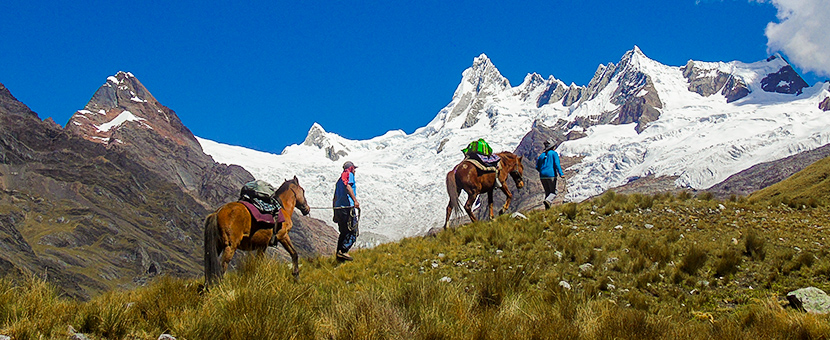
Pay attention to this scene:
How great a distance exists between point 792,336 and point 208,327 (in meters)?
6.67

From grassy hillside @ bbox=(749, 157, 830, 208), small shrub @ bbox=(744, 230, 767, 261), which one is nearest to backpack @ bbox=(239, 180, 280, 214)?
small shrub @ bbox=(744, 230, 767, 261)

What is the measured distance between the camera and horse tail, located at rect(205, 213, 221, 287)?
357 inches

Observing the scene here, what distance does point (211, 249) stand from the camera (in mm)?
9352

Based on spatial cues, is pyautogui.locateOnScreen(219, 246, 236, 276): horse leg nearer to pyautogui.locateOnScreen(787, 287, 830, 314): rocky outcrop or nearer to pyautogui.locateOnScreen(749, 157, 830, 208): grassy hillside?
pyautogui.locateOnScreen(787, 287, 830, 314): rocky outcrop

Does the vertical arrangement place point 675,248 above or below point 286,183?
below

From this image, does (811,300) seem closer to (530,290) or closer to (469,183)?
(530,290)

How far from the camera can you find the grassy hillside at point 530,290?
5.72m

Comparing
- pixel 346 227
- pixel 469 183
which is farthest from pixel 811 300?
pixel 346 227

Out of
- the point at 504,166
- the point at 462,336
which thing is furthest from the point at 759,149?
the point at 462,336

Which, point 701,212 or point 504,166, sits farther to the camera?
point 504,166

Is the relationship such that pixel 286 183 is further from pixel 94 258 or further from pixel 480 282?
pixel 94 258

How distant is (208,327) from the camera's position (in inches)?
218

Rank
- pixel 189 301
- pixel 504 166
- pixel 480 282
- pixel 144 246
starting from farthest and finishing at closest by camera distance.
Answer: pixel 144 246 < pixel 504 166 < pixel 480 282 < pixel 189 301

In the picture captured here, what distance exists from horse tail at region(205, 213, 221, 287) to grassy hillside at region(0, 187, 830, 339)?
0.63m
